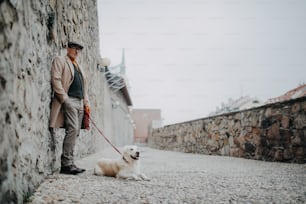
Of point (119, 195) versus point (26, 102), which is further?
point (119, 195)

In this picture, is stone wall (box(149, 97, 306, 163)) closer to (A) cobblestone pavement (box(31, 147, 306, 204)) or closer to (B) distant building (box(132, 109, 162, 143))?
(A) cobblestone pavement (box(31, 147, 306, 204))

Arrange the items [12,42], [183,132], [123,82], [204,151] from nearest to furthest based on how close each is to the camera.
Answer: [12,42], [204,151], [183,132], [123,82]

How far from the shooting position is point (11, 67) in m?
1.48

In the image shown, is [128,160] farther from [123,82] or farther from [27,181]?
[123,82]

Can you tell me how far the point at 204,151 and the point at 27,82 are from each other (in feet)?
20.7

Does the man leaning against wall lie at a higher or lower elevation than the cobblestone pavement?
higher

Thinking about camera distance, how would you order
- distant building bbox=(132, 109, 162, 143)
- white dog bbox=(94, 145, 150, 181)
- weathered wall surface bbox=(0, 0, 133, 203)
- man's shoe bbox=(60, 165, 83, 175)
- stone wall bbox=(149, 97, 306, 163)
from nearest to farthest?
weathered wall surface bbox=(0, 0, 133, 203), white dog bbox=(94, 145, 150, 181), man's shoe bbox=(60, 165, 83, 175), stone wall bbox=(149, 97, 306, 163), distant building bbox=(132, 109, 162, 143)

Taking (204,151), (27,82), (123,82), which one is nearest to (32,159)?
(27,82)

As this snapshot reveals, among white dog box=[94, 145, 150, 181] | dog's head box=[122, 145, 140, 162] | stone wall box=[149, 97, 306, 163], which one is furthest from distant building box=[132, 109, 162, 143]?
dog's head box=[122, 145, 140, 162]

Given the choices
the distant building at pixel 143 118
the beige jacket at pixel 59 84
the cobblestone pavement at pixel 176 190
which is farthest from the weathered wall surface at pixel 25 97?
the distant building at pixel 143 118

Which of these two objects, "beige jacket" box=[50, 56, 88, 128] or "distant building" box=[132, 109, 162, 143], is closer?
"beige jacket" box=[50, 56, 88, 128]

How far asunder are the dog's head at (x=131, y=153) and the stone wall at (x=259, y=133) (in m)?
2.82

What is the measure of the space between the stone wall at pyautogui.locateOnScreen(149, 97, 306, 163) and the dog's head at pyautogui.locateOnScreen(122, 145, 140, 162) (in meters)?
2.82

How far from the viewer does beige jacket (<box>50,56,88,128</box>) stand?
2631 millimetres
